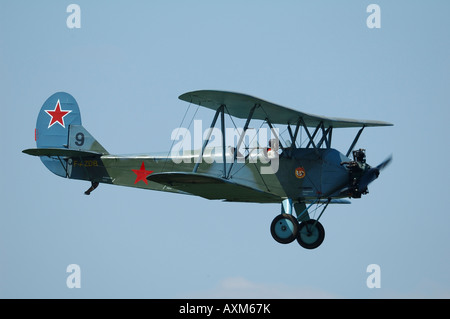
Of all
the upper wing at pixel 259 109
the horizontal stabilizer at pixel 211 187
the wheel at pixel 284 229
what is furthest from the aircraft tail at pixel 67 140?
the wheel at pixel 284 229

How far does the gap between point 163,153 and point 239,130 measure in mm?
2443

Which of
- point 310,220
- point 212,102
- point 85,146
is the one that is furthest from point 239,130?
point 85,146

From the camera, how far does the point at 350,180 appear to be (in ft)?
59.6

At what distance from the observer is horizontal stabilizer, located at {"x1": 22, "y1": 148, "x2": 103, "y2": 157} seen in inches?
764

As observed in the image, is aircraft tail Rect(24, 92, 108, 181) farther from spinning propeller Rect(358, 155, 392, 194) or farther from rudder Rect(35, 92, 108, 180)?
spinning propeller Rect(358, 155, 392, 194)

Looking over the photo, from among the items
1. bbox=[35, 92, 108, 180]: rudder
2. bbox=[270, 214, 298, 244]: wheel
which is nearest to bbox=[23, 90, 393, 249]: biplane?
bbox=[270, 214, 298, 244]: wheel

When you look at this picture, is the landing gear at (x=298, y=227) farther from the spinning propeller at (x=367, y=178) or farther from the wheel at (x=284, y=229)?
the spinning propeller at (x=367, y=178)

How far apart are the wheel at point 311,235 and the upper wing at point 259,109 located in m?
2.16

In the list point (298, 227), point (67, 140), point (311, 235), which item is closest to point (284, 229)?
point (298, 227)

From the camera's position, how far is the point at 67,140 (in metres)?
21.4

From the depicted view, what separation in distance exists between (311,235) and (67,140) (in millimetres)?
6601

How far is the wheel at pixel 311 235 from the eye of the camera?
1844 centimetres

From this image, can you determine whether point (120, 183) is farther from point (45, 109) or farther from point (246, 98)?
point (246, 98)
